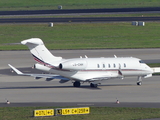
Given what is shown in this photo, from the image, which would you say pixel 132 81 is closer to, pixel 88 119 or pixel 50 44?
pixel 88 119

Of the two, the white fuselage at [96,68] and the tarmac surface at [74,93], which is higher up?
the white fuselage at [96,68]

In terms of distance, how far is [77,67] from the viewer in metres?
42.2

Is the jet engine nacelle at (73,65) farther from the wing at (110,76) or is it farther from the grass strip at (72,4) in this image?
the grass strip at (72,4)

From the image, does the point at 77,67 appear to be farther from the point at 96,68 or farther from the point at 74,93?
the point at 74,93

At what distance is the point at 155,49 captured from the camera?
74375mm

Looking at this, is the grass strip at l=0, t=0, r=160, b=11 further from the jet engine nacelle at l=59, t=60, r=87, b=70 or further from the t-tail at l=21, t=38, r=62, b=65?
the jet engine nacelle at l=59, t=60, r=87, b=70

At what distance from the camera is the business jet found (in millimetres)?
42031

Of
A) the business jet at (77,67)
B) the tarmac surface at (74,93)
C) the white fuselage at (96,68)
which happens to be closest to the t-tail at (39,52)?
the business jet at (77,67)

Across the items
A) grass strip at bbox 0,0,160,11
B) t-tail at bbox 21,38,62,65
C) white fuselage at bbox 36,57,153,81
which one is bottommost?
white fuselage at bbox 36,57,153,81

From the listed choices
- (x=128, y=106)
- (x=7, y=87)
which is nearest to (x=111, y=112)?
(x=128, y=106)

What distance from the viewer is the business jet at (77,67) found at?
42031 millimetres

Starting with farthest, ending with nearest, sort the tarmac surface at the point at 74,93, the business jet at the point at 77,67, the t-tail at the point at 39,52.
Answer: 1. the t-tail at the point at 39,52
2. the business jet at the point at 77,67
3. the tarmac surface at the point at 74,93

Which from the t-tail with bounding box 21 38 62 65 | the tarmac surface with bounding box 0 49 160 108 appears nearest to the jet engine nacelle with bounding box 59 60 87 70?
the t-tail with bounding box 21 38 62 65

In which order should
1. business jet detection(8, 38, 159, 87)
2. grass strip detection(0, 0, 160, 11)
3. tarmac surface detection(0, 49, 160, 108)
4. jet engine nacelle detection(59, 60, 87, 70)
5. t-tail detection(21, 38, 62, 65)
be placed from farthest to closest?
grass strip detection(0, 0, 160, 11) → t-tail detection(21, 38, 62, 65) → business jet detection(8, 38, 159, 87) → jet engine nacelle detection(59, 60, 87, 70) → tarmac surface detection(0, 49, 160, 108)
